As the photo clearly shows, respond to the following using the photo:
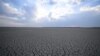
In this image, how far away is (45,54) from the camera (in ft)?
30.4

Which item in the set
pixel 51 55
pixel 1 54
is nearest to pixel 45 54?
pixel 51 55

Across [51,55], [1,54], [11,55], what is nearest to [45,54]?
[51,55]

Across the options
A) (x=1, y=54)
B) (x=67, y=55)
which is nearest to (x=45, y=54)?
(x=67, y=55)

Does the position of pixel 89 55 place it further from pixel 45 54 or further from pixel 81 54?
pixel 45 54

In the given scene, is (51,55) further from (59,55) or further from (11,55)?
(11,55)

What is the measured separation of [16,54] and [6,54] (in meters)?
0.61

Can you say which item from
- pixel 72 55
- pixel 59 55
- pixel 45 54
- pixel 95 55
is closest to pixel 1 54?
pixel 45 54

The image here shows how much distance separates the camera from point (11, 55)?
29.6 feet

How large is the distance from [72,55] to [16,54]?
3.54 m

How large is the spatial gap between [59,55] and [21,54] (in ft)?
7.93

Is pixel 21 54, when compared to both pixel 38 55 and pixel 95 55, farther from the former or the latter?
pixel 95 55

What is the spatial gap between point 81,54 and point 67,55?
97cm

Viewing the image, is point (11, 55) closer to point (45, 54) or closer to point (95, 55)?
point (45, 54)

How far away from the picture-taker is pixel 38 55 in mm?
9062
